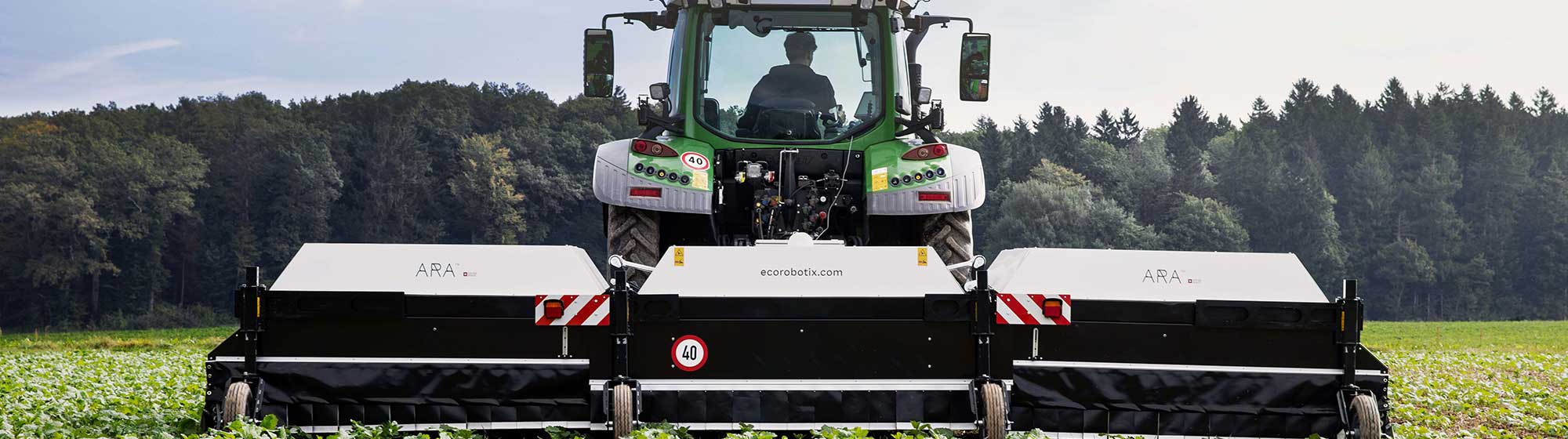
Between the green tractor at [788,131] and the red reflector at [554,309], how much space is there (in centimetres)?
279

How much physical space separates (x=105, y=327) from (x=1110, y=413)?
5518 centimetres

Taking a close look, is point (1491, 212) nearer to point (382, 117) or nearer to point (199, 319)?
point (382, 117)

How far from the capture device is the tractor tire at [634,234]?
29.5 feet

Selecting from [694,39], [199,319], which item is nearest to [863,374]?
[694,39]

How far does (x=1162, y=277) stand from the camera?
652 centimetres

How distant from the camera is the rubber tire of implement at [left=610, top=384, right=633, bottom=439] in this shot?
592 centimetres

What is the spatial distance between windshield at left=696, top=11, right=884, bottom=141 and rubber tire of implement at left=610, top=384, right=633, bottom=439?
145 inches

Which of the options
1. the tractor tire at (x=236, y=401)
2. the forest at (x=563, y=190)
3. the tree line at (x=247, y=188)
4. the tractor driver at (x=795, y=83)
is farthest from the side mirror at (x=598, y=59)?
the tree line at (x=247, y=188)

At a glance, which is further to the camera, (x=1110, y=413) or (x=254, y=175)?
(x=254, y=175)

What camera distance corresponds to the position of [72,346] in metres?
30.1

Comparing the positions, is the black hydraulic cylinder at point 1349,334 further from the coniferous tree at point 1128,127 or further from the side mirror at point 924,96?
the coniferous tree at point 1128,127

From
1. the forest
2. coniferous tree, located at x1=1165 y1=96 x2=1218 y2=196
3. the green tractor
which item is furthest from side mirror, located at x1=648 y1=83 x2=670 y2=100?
coniferous tree, located at x1=1165 y1=96 x2=1218 y2=196

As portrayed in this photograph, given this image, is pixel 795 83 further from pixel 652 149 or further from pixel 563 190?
pixel 563 190

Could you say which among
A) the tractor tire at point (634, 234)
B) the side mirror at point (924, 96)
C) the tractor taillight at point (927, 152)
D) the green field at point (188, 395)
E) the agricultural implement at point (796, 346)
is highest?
the side mirror at point (924, 96)
